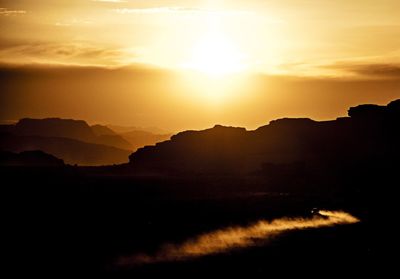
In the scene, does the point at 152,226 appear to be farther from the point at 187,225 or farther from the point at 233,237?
the point at 233,237

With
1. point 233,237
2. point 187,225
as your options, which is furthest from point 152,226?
point 233,237

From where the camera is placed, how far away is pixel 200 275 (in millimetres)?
49062

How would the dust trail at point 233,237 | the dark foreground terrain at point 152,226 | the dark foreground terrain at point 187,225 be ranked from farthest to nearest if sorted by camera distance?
the dust trail at point 233,237, the dark foreground terrain at point 187,225, the dark foreground terrain at point 152,226

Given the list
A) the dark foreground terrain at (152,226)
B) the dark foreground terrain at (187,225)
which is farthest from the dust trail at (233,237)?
the dark foreground terrain at (152,226)

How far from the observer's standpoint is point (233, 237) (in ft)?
248

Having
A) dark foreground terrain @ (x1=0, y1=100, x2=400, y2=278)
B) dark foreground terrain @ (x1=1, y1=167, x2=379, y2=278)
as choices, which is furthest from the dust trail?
dark foreground terrain @ (x1=1, y1=167, x2=379, y2=278)

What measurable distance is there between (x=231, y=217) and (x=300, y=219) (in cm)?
1048

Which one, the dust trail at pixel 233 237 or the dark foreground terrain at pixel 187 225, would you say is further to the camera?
the dust trail at pixel 233 237

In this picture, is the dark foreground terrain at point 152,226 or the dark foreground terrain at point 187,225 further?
the dark foreground terrain at point 187,225

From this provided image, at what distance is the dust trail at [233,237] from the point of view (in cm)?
5822

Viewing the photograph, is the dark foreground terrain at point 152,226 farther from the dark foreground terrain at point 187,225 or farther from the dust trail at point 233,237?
the dust trail at point 233,237

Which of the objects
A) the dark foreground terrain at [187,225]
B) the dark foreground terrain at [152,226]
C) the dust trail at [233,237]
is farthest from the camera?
the dust trail at [233,237]

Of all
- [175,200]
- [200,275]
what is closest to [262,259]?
[200,275]

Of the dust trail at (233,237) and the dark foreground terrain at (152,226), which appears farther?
the dust trail at (233,237)
